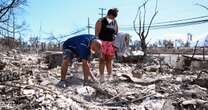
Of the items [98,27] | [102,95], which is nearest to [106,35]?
[98,27]

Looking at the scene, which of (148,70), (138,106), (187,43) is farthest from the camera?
(187,43)

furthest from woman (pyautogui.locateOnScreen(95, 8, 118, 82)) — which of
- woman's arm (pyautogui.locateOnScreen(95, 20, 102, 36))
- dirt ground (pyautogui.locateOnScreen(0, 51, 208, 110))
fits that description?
dirt ground (pyautogui.locateOnScreen(0, 51, 208, 110))

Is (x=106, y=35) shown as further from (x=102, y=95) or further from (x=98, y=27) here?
(x=102, y=95)

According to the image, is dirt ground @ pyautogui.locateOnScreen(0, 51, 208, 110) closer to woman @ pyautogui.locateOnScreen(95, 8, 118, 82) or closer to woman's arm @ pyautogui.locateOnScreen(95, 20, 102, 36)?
woman @ pyautogui.locateOnScreen(95, 8, 118, 82)

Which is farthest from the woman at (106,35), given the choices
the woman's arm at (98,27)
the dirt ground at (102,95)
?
the dirt ground at (102,95)

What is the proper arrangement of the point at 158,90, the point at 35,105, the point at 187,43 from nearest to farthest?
the point at 35,105 < the point at 158,90 < the point at 187,43

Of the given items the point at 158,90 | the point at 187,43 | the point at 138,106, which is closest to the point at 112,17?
the point at 158,90

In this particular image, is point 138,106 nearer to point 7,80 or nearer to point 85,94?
point 85,94

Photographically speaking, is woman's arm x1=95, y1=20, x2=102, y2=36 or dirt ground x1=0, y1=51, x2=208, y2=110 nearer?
dirt ground x1=0, y1=51, x2=208, y2=110

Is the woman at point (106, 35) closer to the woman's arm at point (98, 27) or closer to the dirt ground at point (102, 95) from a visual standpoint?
the woman's arm at point (98, 27)

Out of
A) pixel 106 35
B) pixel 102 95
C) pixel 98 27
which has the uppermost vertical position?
pixel 98 27

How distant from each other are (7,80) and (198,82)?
3600 millimetres

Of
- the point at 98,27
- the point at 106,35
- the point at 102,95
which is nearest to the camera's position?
the point at 102,95

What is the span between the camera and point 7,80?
775 cm
